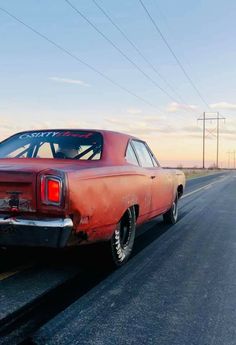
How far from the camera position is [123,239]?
5328 mm

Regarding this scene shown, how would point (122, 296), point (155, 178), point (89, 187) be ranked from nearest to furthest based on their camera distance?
point (122, 296)
point (89, 187)
point (155, 178)

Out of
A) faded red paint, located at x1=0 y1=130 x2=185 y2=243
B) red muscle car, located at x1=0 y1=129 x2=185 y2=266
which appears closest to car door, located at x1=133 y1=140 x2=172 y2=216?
red muscle car, located at x1=0 y1=129 x2=185 y2=266

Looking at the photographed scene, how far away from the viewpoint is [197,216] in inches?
388

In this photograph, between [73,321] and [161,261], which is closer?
[73,321]

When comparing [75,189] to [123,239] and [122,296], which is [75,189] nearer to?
[122,296]

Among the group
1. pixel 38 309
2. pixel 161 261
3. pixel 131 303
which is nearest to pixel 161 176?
pixel 161 261

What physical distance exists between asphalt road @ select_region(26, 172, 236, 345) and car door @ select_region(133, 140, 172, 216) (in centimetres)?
67

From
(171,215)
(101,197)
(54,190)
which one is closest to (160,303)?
(101,197)

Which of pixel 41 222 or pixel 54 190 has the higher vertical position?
pixel 54 190

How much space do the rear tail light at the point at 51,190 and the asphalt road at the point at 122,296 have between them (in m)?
0.88

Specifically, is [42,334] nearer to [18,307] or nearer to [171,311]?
[18,307]

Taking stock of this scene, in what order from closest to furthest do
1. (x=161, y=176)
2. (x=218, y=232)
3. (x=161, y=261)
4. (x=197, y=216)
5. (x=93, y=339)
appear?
(x=93, y=339) → (x=161, y=261) → (x=161, y=176) → (x=218, y=232) → (x=197, y=216)

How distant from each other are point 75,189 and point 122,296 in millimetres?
1111

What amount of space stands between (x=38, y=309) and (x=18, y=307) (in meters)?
0.18
